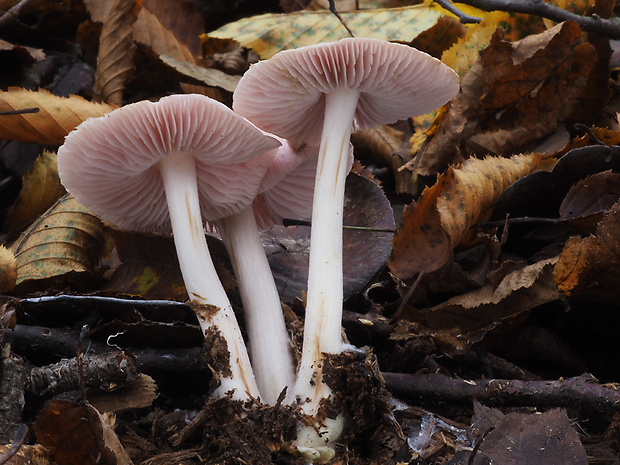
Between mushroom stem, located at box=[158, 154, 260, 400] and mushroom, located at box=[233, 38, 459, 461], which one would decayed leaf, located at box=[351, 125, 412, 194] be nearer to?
mushroom, located at box=[233, 38, 459, 461]

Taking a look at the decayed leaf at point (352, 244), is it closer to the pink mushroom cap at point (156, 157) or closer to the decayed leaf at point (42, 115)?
the pink mushroom cap at point (156, 157)

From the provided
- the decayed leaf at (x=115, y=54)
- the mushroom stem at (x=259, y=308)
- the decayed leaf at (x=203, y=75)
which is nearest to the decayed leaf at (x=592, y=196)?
the mushroom stem at (x=259, y=308)

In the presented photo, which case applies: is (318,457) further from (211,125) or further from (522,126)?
(522,126)

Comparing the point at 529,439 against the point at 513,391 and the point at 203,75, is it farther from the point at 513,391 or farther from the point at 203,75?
the point at 203,75

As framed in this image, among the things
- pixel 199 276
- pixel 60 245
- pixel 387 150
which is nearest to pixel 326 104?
pixel 199 276

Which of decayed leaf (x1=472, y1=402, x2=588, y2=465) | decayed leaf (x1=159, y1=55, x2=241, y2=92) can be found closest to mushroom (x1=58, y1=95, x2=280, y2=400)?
decayed leaf (x1=472, y1=402, x2=588, y2=465)
